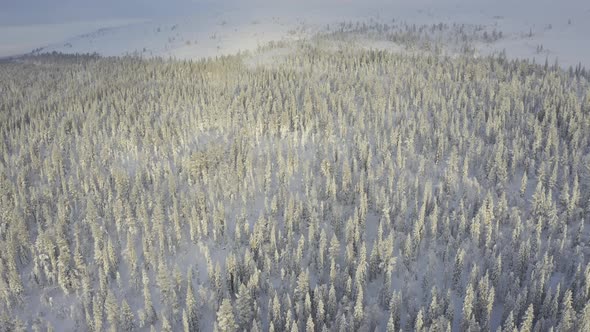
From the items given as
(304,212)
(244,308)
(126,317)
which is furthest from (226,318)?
(304,212)

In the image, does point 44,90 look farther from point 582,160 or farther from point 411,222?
point 582,160

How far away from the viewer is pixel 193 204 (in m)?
36.7

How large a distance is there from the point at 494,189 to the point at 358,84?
36.3 m

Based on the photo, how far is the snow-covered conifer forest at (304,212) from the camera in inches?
1052

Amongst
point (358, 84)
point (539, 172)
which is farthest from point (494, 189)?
point (358, 84)

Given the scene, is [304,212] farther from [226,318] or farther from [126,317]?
[126,317]

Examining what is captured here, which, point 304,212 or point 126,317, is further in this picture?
point 304,212

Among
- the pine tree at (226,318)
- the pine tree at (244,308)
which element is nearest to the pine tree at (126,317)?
the pine tree at (226,318)

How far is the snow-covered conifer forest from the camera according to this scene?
87.7ft

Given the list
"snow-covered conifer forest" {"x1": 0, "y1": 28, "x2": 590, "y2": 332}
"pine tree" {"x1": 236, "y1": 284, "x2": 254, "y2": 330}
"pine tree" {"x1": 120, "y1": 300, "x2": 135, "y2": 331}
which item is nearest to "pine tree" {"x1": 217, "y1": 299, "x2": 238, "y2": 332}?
"snow-covered conifer forest" {"x1": 0, "y1": 28, "x2": 590, "y2": 332}

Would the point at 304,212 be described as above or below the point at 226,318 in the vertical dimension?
above

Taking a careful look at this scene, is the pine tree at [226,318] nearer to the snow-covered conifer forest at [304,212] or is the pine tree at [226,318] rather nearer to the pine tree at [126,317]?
the snow-covered conifer forest at [304,212]

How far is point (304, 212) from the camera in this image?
3609 cm

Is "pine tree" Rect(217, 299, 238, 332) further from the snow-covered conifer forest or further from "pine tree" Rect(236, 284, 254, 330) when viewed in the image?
"pine tree" Rect(236, 284, 254, 330)
